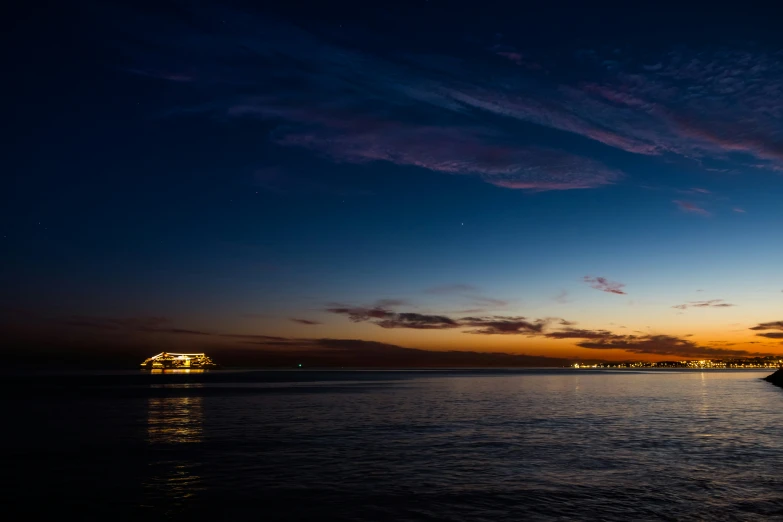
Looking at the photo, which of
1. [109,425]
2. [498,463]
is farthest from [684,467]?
[109,425]

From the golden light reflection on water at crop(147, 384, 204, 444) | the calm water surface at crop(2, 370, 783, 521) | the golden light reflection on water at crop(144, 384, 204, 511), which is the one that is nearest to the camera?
the calm water surface at crop(2, 370, 783, 521)

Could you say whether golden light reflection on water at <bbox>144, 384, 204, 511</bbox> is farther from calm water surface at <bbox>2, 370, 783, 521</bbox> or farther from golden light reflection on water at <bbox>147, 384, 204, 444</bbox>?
calm water surface at <bbox>2, 370, 783, 521</bbox>

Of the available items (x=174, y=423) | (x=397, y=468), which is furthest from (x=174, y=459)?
(x=174, y=423)

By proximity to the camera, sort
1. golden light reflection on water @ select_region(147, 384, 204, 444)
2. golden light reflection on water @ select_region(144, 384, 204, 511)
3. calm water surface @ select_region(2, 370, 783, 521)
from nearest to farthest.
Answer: calm water surface @ select_region(2, 370, 783, 521)
golden light reflection on water @ select_region(144, 384, 204, 511)
golden light reflection on water @ select_region(147, 384, 204, 444)

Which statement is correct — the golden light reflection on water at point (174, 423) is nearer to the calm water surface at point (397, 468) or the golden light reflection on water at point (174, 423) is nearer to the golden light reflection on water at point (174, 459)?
the golden light reflection on water at point (174, 459)

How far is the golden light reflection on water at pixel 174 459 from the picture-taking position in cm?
2302

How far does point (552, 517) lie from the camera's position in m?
19.4

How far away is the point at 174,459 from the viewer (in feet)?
102

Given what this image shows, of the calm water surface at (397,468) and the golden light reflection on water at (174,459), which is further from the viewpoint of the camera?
the golden light reflection on water at (174,459)

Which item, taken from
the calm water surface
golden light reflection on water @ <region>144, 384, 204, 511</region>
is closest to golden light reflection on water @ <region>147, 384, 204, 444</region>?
golden light reflection on water @ <region>144, 384, 204, 511</region>

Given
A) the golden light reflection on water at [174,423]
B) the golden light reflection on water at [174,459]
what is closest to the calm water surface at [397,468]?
the golden light reflection on water at [174,459]

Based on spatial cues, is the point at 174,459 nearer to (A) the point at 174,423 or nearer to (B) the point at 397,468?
(B) the point at 397,468

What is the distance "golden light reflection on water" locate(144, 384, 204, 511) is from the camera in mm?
23016

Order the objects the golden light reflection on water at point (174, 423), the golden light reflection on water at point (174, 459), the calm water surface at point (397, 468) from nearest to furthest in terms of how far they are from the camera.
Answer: the calm water surface at point (397, 468) < the golden light reflection on water at point (174, 459) < the golden light reflection on water at point (174, 423)
